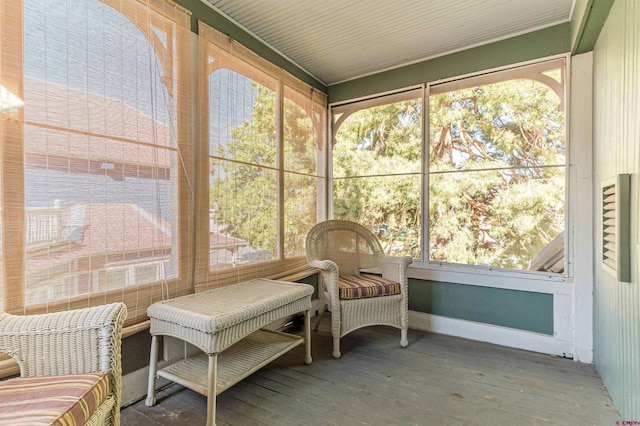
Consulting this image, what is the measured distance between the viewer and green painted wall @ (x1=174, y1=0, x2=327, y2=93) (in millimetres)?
2070

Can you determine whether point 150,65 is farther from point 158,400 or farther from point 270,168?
point 158,400

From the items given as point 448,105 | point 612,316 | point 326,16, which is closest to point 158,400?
point 612,316

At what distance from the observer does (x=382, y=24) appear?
94.3 inches

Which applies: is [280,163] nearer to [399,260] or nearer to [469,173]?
[399,260]

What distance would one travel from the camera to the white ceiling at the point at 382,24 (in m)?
2.17

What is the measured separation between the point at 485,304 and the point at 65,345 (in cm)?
287

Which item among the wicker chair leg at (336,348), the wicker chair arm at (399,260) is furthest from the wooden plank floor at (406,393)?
the wicker chair arm at (399,260)

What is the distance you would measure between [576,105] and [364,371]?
2.54m

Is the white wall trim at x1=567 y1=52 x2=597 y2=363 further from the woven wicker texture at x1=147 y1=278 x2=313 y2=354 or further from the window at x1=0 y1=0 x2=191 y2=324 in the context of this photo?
the window at x1=0 y1=0 x2=191 y2=324

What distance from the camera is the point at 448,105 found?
284 centimetres

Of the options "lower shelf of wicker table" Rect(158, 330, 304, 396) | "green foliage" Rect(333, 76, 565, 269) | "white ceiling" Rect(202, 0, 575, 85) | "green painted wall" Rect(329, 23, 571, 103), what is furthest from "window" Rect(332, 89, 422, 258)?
"lower shelf of wicker table" Rect(158, 330, 304, 396)

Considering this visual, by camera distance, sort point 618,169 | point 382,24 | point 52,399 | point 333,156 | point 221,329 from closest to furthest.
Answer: point 52,399
point 221,329
point 618,169
point 382,24
point 333,156

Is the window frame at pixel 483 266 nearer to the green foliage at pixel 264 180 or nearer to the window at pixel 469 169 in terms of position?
the window at pixel 469 169

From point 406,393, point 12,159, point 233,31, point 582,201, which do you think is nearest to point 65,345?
point 12,159
